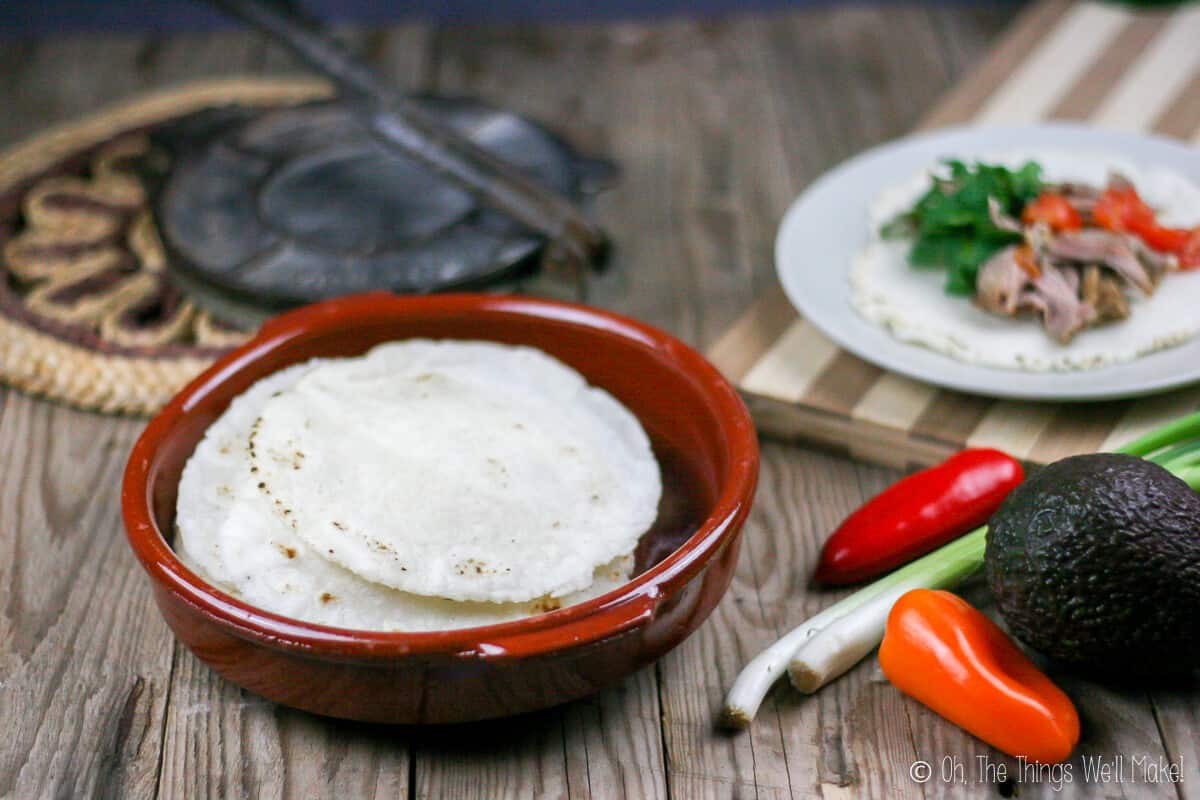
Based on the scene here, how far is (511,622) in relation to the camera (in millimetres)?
1692

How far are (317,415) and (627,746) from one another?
2.27ft

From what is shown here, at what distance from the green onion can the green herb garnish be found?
556 millimetres

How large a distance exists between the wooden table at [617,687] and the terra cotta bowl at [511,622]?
13 centimetres

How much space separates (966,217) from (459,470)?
122 cm

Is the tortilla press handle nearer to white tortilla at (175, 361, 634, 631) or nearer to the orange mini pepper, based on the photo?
white tortilla at (175, 361, 634, 631)

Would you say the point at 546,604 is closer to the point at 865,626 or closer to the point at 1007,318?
the point at 865,626

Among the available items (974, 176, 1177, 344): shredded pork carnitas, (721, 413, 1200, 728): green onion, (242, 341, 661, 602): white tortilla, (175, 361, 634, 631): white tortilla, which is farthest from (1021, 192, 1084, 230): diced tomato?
(175, 361, 634, 631): white tortilla

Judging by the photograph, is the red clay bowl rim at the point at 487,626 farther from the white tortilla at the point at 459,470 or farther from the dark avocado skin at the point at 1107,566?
the dark avocado skin at the point at 1107,566

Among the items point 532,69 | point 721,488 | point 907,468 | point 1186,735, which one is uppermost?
point 721,488

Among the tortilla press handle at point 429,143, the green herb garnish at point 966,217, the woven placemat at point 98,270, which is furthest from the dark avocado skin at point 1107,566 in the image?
the woven placemat at point 98,270

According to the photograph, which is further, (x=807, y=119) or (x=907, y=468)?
(x=807, y=119)

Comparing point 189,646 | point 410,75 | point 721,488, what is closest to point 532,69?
point 410,75

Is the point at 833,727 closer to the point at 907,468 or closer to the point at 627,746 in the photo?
the point at 627,746

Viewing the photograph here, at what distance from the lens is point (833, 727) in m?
1.95
